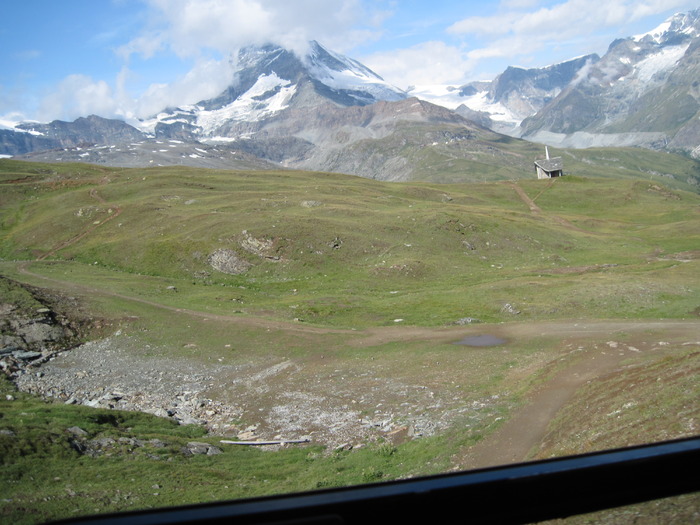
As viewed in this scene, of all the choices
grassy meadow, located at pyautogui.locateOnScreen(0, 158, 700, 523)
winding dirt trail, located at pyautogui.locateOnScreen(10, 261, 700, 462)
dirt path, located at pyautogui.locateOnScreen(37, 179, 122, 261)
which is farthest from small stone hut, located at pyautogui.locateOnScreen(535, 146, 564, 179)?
winding dirt trail, located at pyautogui.locateOnScreen(10, 261, 700, 462)

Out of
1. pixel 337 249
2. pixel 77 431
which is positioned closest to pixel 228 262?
pixel 337 249

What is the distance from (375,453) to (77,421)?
1246 cm

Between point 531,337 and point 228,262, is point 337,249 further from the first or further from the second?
point 531,337

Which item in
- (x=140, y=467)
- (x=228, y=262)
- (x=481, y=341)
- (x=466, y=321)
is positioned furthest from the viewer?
(x=228, y=262)

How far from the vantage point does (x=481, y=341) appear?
3684 cm

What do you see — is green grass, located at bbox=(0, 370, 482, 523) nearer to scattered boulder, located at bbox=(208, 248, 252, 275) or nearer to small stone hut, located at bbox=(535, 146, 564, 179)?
scattered boulder, located at bbox=(208, 248, 252, 275)

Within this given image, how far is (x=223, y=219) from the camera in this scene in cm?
7706

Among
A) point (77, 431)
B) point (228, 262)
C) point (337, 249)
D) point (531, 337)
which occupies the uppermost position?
point (337, 249)

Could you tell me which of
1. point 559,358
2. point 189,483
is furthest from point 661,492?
point 559,358

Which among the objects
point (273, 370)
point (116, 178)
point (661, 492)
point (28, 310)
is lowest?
point (273, 370)

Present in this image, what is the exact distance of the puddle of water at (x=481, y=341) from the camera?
118 feet

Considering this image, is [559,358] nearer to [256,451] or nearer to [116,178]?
[256,451]

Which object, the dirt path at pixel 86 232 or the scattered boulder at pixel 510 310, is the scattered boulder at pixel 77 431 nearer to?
the scattered boulder at pixel 510 310

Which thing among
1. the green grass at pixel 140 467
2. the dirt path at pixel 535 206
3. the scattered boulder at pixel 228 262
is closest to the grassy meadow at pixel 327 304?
the green grass at pixel 140 467
